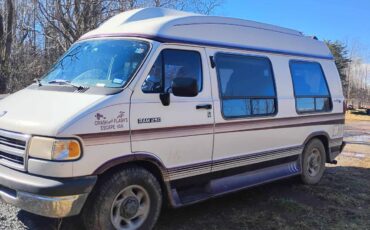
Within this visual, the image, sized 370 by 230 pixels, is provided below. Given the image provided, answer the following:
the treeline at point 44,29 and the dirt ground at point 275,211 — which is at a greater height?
the treeline at point 44,29

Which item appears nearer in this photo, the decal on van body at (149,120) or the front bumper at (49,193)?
the front bumper at (49,193)

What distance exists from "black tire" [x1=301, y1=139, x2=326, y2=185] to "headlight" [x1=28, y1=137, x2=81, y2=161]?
4.83 metres

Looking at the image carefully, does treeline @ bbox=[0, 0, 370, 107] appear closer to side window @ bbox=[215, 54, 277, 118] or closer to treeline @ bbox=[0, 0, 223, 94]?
treeline @ bbox=[0, 0, 223, 94]

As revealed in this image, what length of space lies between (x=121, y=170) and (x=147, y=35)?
164 centimetres

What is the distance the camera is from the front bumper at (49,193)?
4.24 metres

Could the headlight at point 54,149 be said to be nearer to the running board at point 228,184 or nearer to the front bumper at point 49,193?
the front bumper at point 49,193

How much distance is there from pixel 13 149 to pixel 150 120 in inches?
57.4

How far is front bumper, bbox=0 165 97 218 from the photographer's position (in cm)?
424

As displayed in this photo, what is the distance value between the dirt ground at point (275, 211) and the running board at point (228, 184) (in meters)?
0.32

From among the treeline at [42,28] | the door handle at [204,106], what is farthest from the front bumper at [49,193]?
the treeline at [42,28]

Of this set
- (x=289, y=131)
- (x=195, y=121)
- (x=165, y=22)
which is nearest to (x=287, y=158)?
(x=289, y=131)

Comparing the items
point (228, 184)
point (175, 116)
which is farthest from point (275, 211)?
point (175, 116)

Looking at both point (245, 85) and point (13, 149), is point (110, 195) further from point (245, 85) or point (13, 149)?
point (245, 85)

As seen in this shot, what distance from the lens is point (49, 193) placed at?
4.23 m
